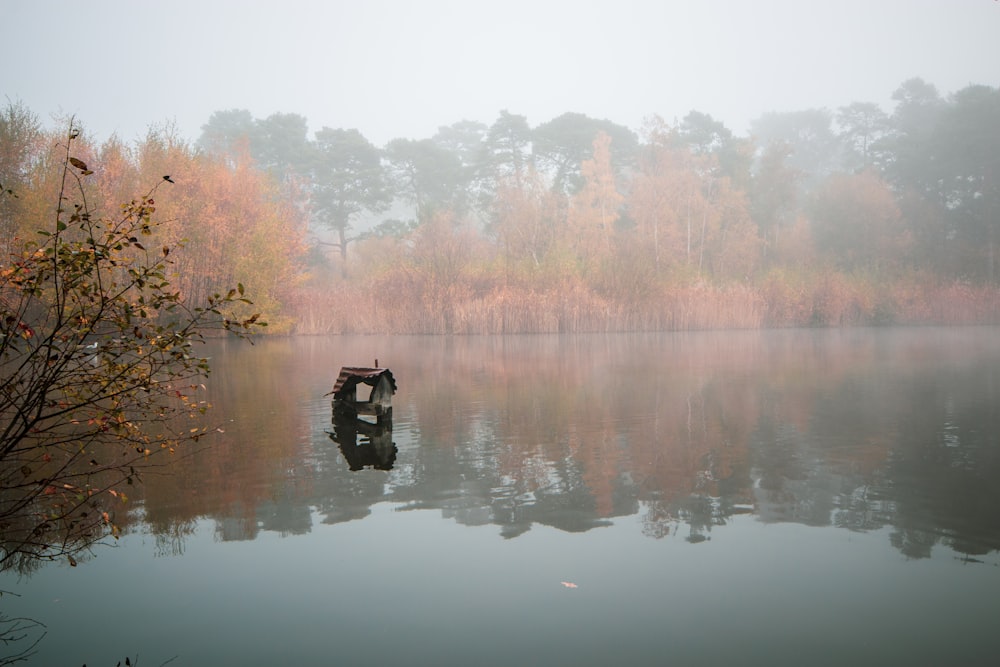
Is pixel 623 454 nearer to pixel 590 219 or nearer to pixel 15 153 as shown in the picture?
pixel 15 153

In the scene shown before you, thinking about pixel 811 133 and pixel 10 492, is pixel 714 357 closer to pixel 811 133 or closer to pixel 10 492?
pixel 10 492

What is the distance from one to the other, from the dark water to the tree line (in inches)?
932

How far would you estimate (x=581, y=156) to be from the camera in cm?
7169

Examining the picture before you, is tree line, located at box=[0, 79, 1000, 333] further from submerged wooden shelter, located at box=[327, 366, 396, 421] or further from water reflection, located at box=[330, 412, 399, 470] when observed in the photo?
water reflection, located at box=[330, 412, 399, 470]

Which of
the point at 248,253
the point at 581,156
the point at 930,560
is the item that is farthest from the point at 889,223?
the point at 930,560

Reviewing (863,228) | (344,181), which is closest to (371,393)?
(863,228)

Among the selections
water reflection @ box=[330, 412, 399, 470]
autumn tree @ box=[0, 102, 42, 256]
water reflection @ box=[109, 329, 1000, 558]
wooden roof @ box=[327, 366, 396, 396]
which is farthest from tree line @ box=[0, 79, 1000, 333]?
water reflection @ box=[330, 412, 399, 470]

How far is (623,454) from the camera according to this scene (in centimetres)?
962

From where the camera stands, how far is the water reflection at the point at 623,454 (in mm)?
7059

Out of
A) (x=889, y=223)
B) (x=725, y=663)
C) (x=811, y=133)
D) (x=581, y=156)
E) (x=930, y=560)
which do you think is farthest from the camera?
(x=811, y=133)

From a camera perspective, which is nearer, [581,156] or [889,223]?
[889,223]

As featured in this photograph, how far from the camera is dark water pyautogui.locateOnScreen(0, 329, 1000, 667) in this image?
4.48m

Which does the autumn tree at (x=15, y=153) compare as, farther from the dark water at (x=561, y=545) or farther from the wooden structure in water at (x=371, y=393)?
the dark water at (x=561, y=545)

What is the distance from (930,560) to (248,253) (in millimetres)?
38587
